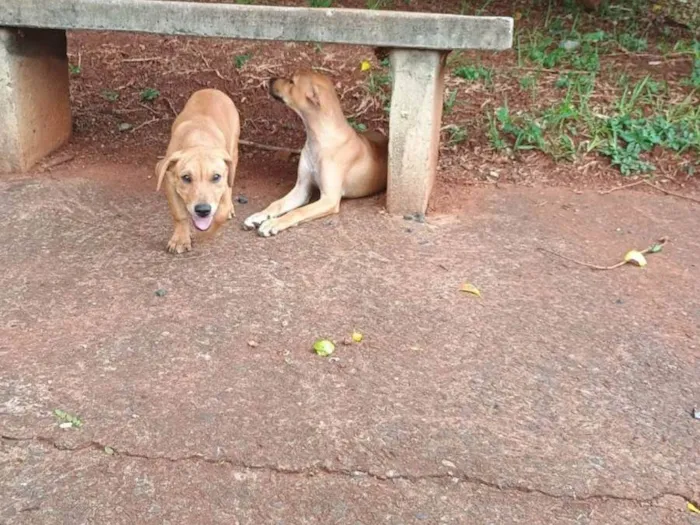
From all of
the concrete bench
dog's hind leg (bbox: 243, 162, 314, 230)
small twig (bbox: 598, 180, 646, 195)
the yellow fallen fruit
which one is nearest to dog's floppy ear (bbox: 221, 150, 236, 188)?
dog's hind leg (bbox: 243, 162, 314, 230)

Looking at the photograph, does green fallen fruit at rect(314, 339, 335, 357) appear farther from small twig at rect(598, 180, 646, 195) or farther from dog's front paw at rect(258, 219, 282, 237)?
small twig at rect(598, 180, 646, 195)

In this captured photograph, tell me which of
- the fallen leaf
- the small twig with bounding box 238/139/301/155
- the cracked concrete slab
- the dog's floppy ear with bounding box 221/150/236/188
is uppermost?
the dog's floppy ear with bounding box 221/150/236/188

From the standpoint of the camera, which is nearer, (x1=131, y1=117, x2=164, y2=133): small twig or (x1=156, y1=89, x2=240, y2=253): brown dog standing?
(x1=156, y1=89, x2=240, y2=253): brown dog standing

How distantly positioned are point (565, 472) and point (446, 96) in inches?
175

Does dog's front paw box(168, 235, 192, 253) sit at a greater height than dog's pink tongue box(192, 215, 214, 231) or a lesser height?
lesser

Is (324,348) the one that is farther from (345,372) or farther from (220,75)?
(220,75)

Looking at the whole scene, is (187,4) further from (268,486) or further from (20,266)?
(268,486)

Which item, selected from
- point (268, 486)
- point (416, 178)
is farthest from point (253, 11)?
point (268, 486)

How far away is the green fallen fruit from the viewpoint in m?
3.59

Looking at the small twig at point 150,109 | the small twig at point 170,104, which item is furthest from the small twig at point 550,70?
the small twig at point 150,109

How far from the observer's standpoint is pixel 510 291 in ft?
14.0

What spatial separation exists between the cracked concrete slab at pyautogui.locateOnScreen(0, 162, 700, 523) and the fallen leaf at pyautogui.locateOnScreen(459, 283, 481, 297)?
0.07 metres

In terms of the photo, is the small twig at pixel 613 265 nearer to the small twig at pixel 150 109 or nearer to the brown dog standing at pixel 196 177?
the brown dog standing at pixel 196 177

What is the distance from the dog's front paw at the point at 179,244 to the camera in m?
4.49
